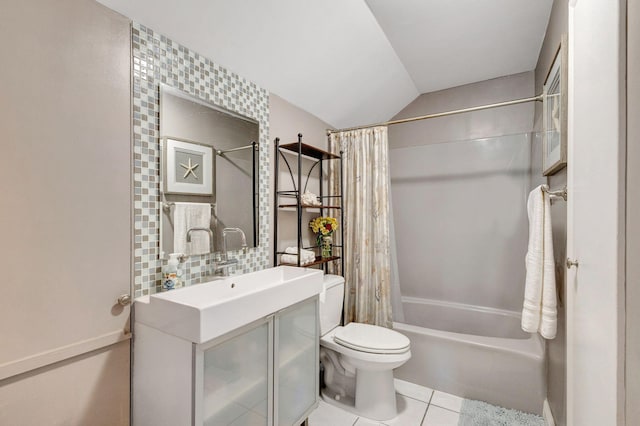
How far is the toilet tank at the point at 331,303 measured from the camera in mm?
2082

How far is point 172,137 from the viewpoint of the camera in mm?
1516

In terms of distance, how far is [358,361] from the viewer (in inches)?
73.5

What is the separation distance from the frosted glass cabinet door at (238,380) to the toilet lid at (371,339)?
647mm

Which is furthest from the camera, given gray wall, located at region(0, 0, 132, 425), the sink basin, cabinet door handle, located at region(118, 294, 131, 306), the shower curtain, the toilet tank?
the shower curtain

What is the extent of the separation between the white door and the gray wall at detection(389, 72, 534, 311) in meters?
1.52

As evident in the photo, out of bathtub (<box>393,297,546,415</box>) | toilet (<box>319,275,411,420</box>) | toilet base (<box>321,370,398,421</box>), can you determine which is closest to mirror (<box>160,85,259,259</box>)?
toilet (<box>319,275,411,420</box>)

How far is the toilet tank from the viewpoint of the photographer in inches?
82.0

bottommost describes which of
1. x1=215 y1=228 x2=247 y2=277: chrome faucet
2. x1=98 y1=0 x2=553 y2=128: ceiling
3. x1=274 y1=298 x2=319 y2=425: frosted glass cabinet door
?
x1=274 y1=298 x2=319 y2=425: frosted glass cabinet door

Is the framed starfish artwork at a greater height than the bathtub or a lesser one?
greater

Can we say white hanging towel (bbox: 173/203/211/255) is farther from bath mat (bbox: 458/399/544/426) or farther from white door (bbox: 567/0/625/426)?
bath mat (bbox: 458/399/544/426)

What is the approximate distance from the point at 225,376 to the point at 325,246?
4.41 feet

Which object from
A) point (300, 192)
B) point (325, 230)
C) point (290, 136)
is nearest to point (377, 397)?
point (325, 230)

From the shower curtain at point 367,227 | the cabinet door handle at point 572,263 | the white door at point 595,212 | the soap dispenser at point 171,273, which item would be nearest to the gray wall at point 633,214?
the white door at point 595,212

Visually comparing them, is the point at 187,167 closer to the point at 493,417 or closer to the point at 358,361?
the point at 358,361
